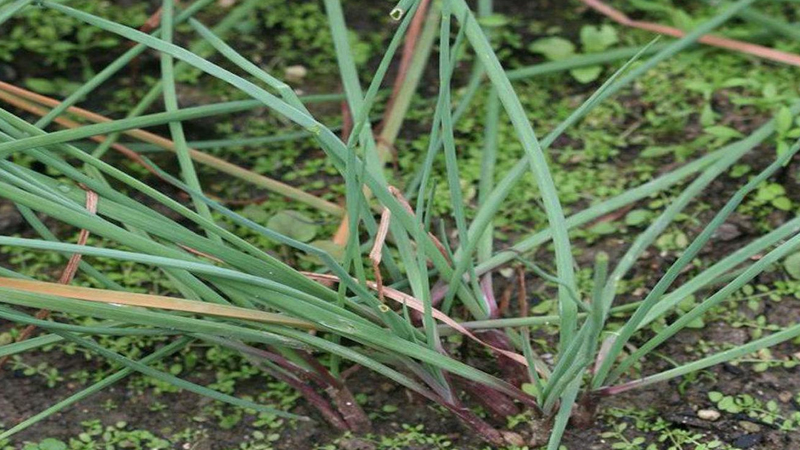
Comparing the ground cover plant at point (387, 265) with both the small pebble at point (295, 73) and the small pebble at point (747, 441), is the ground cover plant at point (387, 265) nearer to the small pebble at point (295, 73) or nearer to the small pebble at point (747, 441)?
the small pebble at point (747, 441)

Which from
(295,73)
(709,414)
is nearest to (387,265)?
(709,414)

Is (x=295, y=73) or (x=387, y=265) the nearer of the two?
(x=387, y=265)

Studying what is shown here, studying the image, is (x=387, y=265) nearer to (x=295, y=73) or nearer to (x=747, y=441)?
(x=747, y=441)

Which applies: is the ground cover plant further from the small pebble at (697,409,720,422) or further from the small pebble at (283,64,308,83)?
the small pebble at (283,64,308,83)

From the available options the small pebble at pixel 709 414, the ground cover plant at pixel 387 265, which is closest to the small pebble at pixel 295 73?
the ground cover plant at pixel 387 265

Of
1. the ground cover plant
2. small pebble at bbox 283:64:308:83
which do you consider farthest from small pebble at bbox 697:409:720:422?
small pebble at bbox 283:64:308:83

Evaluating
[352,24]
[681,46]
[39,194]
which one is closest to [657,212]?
[681,46]

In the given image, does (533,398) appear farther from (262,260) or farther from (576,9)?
(576,9)
